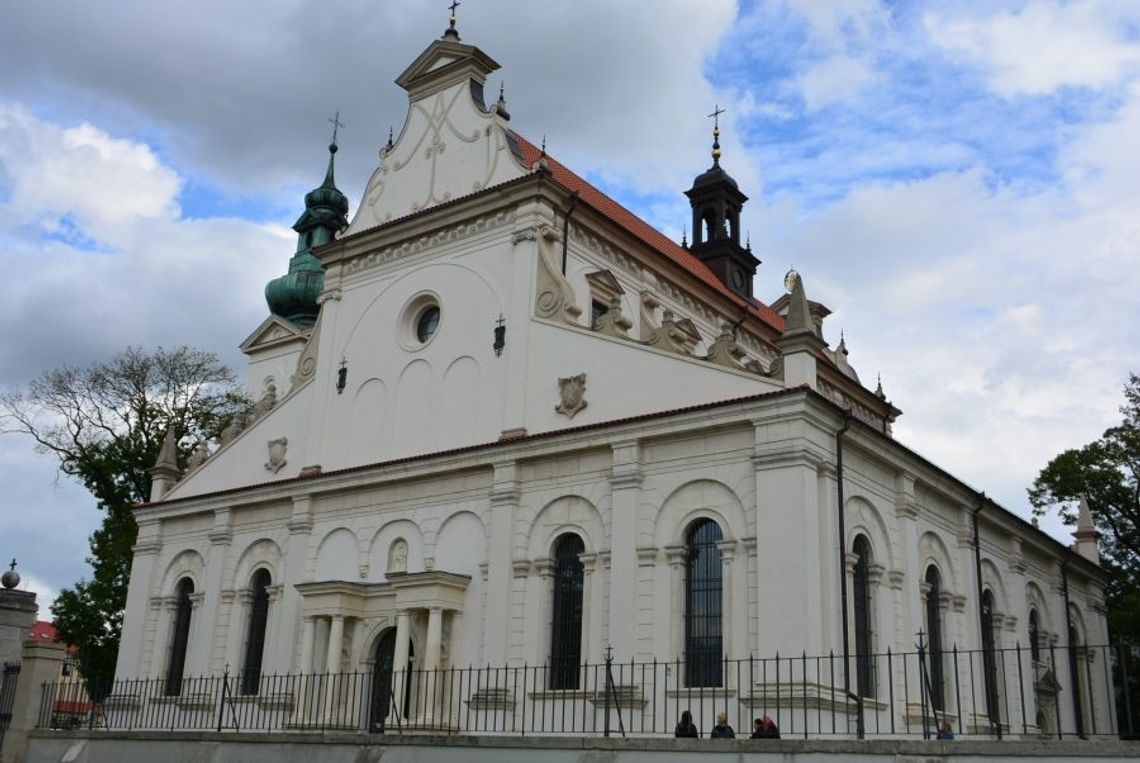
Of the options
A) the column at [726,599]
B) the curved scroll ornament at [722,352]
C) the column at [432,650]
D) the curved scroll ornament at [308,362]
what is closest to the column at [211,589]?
the curved scroll ornament at [308,362]

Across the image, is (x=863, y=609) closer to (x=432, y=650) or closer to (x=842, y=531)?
(x=842, y=531)

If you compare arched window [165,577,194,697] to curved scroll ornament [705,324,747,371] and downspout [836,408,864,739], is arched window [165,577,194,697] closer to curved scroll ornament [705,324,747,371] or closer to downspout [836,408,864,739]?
curved scroll ornament [705,324,747,371]

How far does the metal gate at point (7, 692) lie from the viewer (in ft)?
73.5

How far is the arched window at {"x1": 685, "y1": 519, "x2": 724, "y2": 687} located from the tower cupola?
30121 mm

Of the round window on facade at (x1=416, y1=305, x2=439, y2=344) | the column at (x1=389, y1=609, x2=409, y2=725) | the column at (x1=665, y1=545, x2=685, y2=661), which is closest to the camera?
the column at (x1=665, y1=545, x2=685, y2=661)

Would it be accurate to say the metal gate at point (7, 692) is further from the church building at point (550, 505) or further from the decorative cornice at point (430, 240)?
the decorative cornice at point (430, 240)

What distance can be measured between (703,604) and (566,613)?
9.84 ft

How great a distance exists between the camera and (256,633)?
93.0 ft

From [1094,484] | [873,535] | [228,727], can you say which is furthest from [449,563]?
[1094,484]

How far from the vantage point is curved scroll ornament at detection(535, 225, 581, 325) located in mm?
24844

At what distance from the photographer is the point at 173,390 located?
41.3m

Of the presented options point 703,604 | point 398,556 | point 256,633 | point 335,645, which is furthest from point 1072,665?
point 256,633

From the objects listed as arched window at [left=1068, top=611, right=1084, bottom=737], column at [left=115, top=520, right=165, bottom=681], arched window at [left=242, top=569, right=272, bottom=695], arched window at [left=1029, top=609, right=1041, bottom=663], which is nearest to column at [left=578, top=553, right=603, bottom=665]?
arched window at [left=242, top=569, right=272, bottom=695]

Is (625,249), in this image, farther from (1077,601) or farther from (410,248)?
(1077,601)
